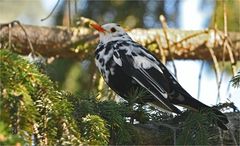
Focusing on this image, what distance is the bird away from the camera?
8.33 feet

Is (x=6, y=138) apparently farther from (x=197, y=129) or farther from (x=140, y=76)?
(x=140, y=76)

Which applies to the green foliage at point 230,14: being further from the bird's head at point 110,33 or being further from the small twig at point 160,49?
the bird's head at point 110,33

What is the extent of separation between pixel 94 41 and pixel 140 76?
1.08 metres

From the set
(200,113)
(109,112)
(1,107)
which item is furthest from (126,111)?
(1,107)

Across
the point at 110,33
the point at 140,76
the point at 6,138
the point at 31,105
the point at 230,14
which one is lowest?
the point at 6,138

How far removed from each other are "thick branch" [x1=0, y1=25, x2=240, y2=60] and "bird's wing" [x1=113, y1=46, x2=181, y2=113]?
0.81 m

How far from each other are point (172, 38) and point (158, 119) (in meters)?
1.49

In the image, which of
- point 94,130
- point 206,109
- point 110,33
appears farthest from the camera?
point 110,33

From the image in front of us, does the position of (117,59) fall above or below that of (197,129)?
above

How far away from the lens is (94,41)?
3.70m

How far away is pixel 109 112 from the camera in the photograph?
2094 mm

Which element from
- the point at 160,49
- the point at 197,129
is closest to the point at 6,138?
the point at 197,129

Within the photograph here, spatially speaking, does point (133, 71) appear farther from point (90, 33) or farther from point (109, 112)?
point (90, 33)

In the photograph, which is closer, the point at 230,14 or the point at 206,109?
the point at 206,109
